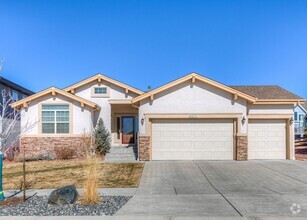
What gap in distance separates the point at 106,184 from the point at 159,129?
7712 millimetres

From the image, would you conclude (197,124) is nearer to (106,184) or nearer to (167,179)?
(167,179)

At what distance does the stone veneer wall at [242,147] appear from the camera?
17.0m

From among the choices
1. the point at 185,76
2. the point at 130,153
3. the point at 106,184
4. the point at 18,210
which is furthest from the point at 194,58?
the point at 18,210

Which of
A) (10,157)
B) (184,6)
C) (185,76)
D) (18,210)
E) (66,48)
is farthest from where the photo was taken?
(66,48)

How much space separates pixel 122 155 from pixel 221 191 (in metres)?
10.5

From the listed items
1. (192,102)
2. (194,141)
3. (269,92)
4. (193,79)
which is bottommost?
(194,141)

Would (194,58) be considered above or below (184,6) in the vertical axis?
below

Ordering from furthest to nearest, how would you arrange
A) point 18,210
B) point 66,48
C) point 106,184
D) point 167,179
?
point 66,48
point 167,179
point 106,184
point 18,210

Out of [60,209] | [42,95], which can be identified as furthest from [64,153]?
[60,209]

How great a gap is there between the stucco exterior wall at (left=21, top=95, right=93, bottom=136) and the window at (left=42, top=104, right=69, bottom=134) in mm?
348

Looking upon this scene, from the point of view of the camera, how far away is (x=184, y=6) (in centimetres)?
1567

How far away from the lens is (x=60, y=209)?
6.95 meters

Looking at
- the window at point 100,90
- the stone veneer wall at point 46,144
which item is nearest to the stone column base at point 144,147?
the stone veneer wall at point 46,144

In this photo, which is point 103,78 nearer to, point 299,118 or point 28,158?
point 28,158
